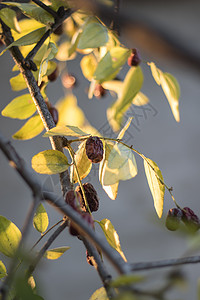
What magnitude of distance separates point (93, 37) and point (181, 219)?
0.18 metres

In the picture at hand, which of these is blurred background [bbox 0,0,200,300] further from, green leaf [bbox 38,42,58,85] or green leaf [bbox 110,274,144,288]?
green leaf [bbox 110,274,144,288]

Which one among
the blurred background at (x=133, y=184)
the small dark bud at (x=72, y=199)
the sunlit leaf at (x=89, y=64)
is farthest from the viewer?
the blurred background at (x=133, y=184)

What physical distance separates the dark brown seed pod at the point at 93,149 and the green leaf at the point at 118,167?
0.08 feet

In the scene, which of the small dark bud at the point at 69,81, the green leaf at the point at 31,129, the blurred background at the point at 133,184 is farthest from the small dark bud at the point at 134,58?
the blurred background at the point at 133,184

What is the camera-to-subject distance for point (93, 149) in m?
0.31

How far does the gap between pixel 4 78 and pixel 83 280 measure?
1.05 meters

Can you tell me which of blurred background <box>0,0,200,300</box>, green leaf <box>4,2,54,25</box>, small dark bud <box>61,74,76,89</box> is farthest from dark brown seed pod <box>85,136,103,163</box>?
blurred background <box>0,0,200,300</box>

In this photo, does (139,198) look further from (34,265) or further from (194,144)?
(34,265)

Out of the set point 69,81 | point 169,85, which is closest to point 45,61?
point 169,85

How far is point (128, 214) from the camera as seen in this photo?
70.3 inches

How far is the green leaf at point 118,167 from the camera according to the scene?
28 cm

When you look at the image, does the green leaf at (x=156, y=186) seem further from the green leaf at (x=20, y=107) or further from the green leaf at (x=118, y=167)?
the green leaf at (x=20, y=107)

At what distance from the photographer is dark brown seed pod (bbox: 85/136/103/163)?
31cm

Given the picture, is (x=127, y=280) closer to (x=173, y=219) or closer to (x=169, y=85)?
(x=173, y=219)
